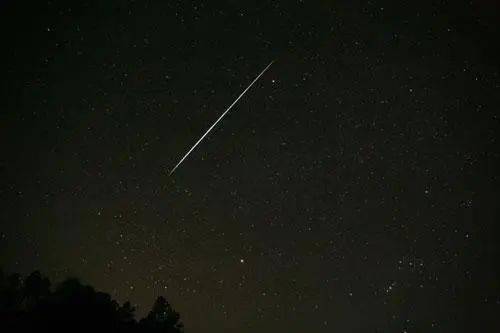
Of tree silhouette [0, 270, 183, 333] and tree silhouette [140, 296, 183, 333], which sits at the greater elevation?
tree silhouette [0, 270, 183, 333]

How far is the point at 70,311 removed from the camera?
10.9m

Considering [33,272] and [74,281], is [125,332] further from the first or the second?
[33,272]

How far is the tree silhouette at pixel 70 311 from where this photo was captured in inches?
416

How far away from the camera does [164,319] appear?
1411 cm

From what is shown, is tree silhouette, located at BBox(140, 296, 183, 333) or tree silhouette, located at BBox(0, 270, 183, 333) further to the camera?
tree silhouette, located at BBox(140, 296, 183, 333)

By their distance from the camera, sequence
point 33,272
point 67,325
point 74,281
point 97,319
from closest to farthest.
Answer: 1. point 67,325
2. point 97,319
3. point 74,281
4. point 33,272

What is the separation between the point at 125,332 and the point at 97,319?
2.48 ft

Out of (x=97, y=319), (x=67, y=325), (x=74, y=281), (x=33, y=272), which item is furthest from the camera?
(x=33, y=272)

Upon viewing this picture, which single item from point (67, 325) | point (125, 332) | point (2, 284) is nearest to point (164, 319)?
point (125, 332)

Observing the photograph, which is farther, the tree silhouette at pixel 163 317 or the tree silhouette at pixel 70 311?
the tree silhouette at pixel 163 317

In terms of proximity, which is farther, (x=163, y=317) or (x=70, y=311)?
(x=163, y=317)

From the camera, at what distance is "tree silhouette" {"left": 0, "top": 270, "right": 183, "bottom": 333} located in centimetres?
1058

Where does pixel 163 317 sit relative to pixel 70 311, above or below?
below

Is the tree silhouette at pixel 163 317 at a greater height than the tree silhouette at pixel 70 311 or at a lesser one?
lesser
